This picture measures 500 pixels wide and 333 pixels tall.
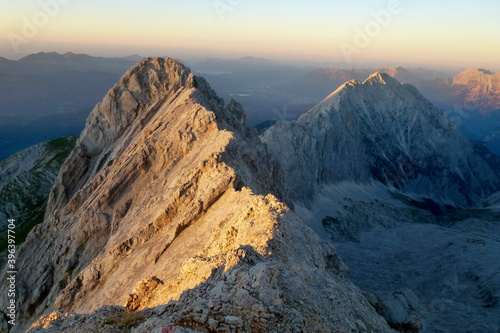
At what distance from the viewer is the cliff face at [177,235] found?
1507 centimetres

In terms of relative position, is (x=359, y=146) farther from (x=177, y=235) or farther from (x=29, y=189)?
(x=177, y=235)

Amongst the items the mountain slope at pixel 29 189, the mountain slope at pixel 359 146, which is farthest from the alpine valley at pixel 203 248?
the mountain slope at pixel 359 146

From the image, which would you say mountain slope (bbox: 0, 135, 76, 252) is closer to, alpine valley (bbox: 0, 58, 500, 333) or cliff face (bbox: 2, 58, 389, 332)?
alpine valley (bbox: 0, 58, 500, 333)

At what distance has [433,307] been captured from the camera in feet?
179

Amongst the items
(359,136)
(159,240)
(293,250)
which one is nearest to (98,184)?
(159,240)

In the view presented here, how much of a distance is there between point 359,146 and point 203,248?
153m

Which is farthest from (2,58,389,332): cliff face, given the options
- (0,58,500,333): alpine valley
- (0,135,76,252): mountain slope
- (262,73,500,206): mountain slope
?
(262,73,500,206): mountain slope

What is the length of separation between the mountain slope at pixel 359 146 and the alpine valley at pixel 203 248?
44.3 ft

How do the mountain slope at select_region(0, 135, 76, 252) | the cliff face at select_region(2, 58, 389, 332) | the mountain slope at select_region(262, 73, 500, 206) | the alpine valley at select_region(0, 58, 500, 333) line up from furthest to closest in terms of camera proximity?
1. the mountain slope at select_region(262, 73, 500, 206)
2. the mountain slope at select_region(0, 135, 76, 252)
3. the alpine valley at select_region(0, 58, 500, 333)
4. the cliff face at select_region(2, 58, 389, 332)

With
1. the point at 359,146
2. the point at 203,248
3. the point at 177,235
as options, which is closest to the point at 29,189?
the point at 177,235

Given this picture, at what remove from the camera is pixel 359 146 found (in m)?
166

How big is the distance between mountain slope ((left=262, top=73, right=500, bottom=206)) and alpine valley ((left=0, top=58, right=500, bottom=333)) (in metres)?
13.5

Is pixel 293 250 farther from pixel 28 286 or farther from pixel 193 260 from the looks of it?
pixel 28 286

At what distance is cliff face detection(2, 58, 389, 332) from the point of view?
49.4 feet
